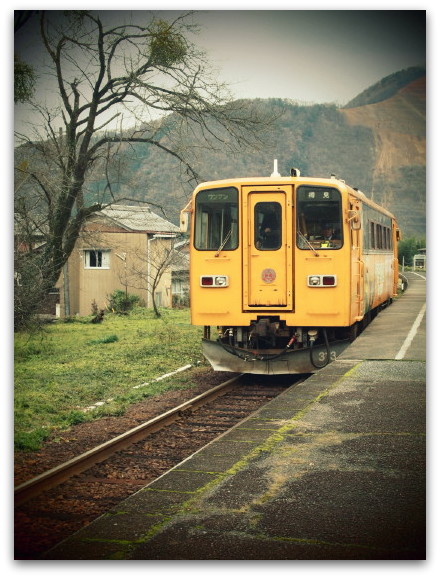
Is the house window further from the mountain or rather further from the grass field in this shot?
the mountain

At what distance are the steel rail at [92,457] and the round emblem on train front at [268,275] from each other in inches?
63.1

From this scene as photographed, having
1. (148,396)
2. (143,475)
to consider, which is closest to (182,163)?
(148,396)

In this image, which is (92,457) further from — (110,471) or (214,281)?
(214,281)

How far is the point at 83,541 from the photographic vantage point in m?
3.51

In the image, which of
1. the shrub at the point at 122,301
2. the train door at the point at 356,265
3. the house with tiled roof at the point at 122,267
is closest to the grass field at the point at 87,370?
the train door at the point at 356,265

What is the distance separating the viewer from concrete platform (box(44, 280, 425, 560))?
3.42 m

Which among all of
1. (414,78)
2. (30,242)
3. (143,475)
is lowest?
(143,475)

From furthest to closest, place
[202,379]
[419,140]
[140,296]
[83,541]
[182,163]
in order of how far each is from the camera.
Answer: [140,296] → [182,163] → [202,379] → [419,140] → [83,541]

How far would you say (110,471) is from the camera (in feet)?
19.7

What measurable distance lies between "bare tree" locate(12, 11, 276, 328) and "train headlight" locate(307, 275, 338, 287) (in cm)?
211

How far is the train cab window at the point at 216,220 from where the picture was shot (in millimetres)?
9133

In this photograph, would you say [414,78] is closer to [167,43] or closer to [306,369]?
[167,43]

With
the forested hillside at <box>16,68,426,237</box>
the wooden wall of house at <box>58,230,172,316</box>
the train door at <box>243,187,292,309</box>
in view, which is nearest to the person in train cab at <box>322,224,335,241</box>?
the train door at <box>243,187,292,309</box>

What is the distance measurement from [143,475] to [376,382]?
7.69 ft
